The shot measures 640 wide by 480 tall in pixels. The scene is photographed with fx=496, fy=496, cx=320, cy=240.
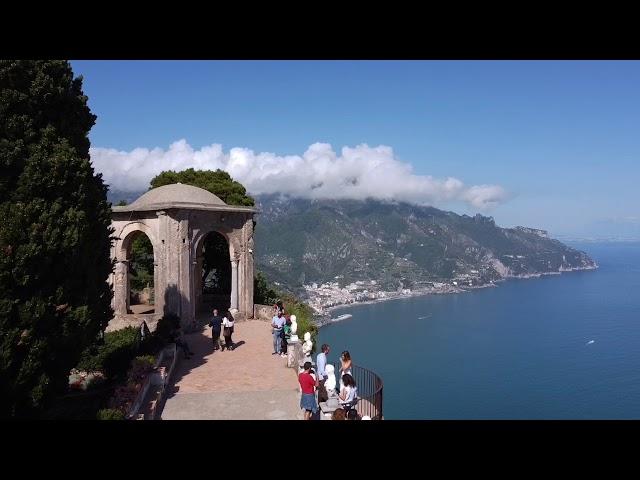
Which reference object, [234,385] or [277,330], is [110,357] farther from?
[277,330]

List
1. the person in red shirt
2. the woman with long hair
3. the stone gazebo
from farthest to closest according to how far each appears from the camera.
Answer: the stone gazebo, the woman with long hair, the person in red shirt

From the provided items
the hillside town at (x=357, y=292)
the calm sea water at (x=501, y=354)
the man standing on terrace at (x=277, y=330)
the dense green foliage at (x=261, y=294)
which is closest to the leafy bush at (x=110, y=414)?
the man standing on terrace at (x=277, y=330)

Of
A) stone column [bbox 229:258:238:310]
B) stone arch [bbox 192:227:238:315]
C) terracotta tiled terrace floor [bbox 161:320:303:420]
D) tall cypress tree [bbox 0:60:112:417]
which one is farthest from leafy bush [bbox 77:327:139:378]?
stone column [bbox 229:258:238:310]

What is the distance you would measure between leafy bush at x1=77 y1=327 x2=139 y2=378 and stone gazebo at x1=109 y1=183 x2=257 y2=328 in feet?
12.0

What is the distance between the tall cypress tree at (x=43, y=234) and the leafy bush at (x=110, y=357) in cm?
261

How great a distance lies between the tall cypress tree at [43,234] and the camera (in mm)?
9461

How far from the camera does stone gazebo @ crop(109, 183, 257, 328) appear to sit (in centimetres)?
1908

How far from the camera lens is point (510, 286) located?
19362 centimetres

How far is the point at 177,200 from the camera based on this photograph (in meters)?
20.9

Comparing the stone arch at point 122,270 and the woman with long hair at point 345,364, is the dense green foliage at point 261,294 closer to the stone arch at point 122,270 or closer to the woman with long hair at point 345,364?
the stone arch at point 122,270

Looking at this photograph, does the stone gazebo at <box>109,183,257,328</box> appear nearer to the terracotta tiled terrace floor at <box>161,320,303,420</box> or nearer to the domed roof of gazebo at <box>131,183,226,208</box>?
the domed roof of gazebo at <box>131,183,226,208</box>

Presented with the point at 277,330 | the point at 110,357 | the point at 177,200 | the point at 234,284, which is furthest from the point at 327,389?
the point at 177,200
